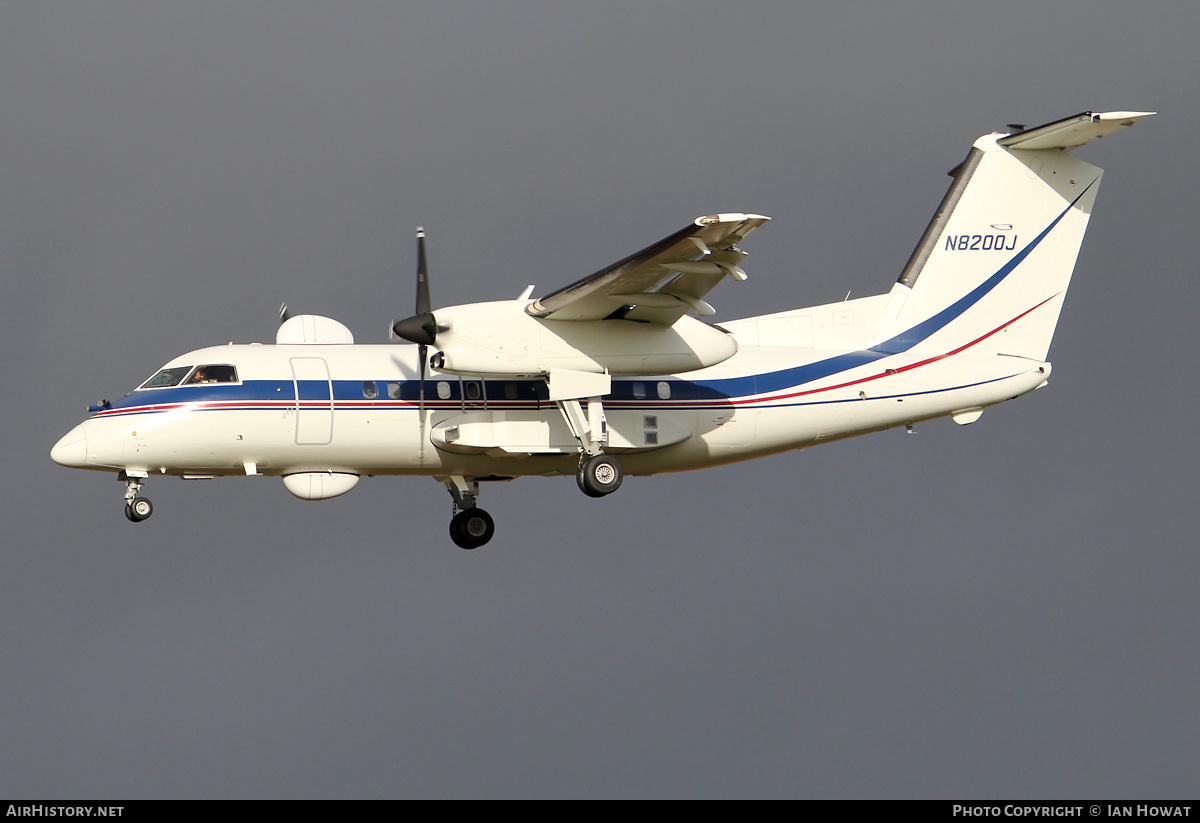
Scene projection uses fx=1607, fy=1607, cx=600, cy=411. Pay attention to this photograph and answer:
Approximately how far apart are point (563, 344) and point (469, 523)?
346 centimetres

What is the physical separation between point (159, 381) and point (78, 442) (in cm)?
122

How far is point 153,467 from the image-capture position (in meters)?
19.7

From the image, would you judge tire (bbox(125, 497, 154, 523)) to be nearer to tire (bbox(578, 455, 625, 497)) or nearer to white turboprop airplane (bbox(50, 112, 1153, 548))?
white turboprop airplane (bbox(50, 112, 1153, 548))

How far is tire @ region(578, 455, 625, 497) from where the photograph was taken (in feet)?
65.4

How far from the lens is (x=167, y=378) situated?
65.4 ft

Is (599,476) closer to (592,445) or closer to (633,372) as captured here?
(592,445)

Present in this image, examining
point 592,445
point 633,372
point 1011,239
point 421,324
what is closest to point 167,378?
point 421,324

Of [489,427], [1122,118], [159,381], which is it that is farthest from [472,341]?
[1122,118]

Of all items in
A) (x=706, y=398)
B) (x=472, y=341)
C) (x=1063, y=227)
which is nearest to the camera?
(x=472, y=341)

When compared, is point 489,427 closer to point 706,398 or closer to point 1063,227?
point 706,398

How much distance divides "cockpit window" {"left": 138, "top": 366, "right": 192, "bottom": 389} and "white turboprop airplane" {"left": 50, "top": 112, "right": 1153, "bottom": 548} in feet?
0.11

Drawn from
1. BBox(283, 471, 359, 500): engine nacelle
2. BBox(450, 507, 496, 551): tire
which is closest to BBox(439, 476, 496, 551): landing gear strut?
BBox(450, 507, 496, 551): tire

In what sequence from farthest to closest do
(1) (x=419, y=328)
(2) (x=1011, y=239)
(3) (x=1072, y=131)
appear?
(2) (x=1011, y=239)
(3) (x=1072, y=131)
(1) (x=419, y=328)

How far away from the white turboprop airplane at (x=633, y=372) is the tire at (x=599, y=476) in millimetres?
28
